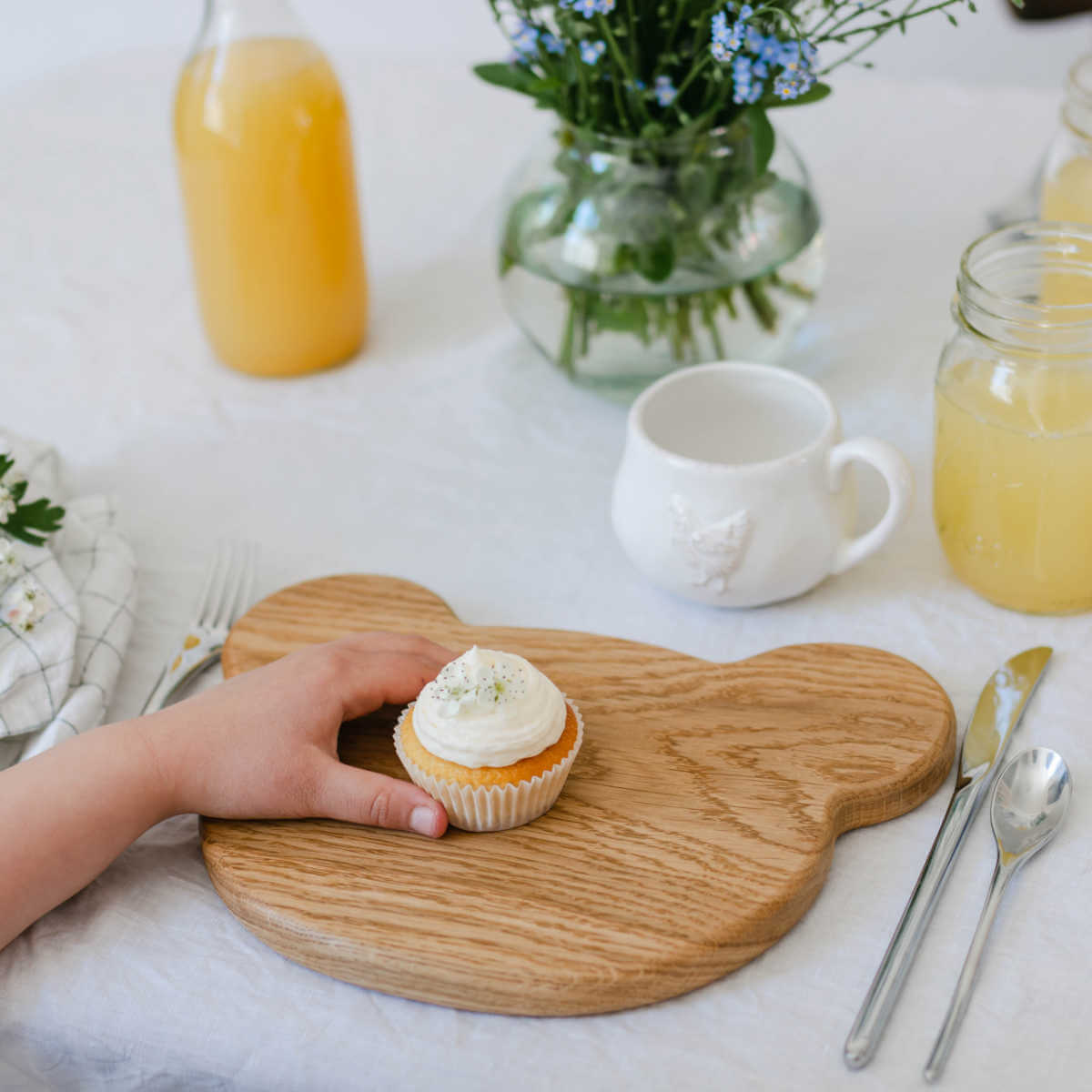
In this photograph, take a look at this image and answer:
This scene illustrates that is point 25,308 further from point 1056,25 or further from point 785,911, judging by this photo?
point 1056,25

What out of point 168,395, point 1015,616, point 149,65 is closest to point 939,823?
point 1015,616

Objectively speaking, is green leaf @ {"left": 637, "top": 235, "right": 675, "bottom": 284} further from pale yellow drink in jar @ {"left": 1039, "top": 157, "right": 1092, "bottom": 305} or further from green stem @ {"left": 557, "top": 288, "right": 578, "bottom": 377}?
pale yellow drink in jar @ {"left": 1039, "top": 157, "right": 1092, "bottom": 305}

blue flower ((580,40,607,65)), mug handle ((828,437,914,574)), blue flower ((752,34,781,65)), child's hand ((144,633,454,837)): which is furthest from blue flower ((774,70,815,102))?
child's hand ((144,633,454,837))

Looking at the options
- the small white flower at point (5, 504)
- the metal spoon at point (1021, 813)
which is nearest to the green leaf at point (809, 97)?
the metal spoon at point (1021, 813)

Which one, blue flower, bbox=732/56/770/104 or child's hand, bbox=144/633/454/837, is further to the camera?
blue flower, bbox=732/56/770/104

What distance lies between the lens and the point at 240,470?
1.06 meters

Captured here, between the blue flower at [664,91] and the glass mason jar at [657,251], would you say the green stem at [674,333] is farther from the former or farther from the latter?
the blue flower at [664,91]

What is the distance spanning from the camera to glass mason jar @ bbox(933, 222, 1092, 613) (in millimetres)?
793

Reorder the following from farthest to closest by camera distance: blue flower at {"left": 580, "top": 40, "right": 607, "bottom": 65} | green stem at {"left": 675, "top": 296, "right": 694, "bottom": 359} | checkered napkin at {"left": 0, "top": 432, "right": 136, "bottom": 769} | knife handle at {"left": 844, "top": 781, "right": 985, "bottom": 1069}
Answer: green stem at {"left": 675, "top": 296, "right": 694, "bottom": 359} → blue flower at {"left": 580, "top": 40, "right": 607, "bottom": 65} → checkered napkin at {"left": 0, "top": 432, "right": 136, "bottom": 769} → knife handle at {"left": 844, "top": 781, "right": 985, "bottom": 1069}

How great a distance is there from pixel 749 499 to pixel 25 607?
460 millimetres

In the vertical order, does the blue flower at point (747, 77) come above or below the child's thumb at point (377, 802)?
above

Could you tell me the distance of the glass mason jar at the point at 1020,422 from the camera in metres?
0.79

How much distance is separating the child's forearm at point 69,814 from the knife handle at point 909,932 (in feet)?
1.22

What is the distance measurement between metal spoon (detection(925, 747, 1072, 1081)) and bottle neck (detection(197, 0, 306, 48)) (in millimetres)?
784
